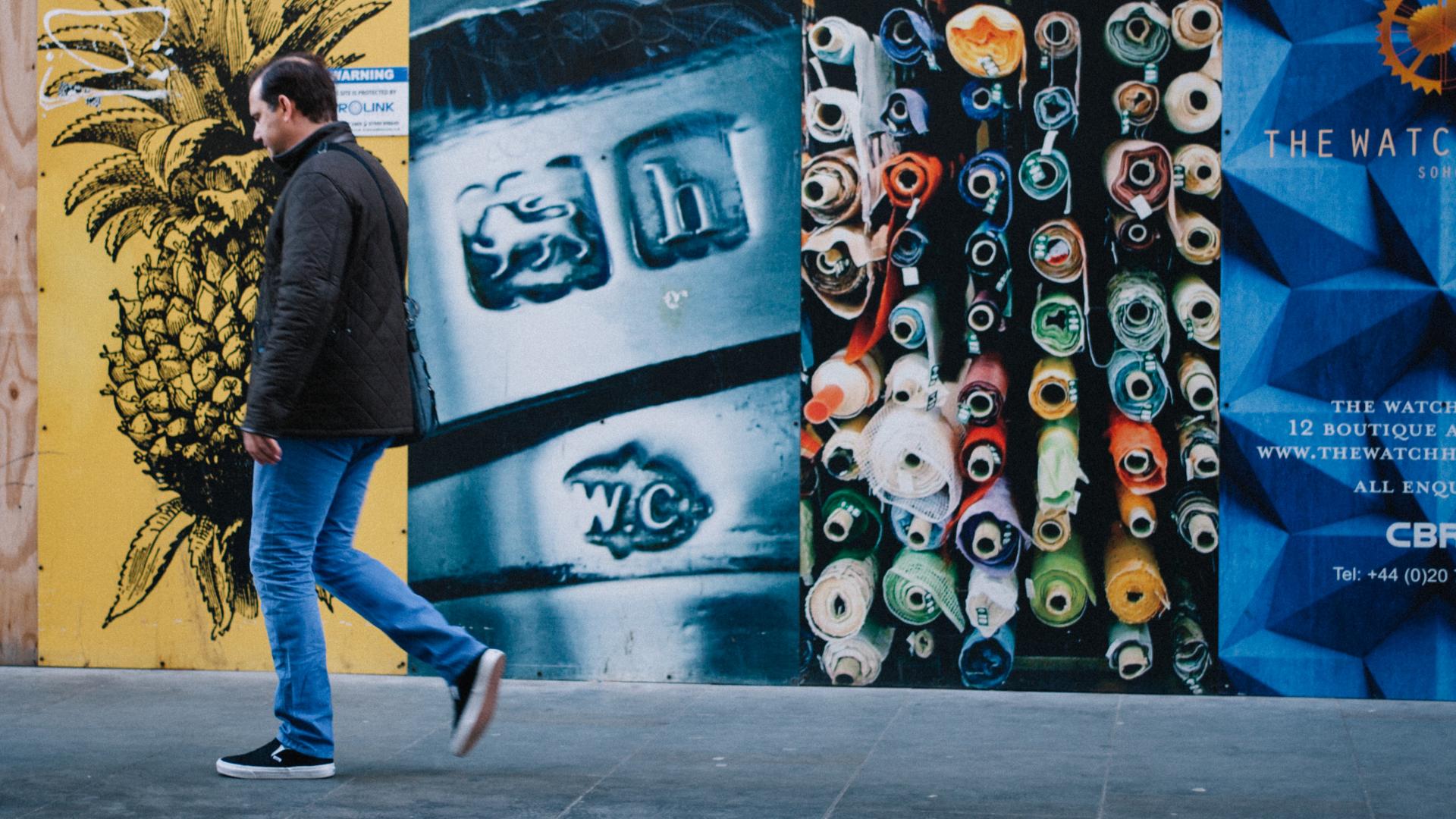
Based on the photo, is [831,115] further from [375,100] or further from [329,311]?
[329,311]

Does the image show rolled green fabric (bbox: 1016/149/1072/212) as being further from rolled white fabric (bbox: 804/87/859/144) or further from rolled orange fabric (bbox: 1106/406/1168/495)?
rolled orange fabric (bbox: 1106/406/1168/495)

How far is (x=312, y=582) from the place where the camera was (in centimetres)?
463

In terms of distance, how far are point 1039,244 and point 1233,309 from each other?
2.01ft

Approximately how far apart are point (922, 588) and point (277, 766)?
2.10 meters

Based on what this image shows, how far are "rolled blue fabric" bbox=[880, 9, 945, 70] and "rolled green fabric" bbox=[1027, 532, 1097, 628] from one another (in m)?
1.55

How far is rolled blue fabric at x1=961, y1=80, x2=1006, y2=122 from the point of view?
564 centimetres

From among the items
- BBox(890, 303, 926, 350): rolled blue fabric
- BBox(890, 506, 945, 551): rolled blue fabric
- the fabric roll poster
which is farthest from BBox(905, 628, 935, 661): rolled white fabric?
BBox(890, 303, 926, 350): rolled blue fabric

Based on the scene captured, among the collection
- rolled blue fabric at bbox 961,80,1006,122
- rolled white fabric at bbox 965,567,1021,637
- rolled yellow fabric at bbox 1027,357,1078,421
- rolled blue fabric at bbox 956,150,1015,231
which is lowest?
rolled white fabric at bbox 965,567,1021,637

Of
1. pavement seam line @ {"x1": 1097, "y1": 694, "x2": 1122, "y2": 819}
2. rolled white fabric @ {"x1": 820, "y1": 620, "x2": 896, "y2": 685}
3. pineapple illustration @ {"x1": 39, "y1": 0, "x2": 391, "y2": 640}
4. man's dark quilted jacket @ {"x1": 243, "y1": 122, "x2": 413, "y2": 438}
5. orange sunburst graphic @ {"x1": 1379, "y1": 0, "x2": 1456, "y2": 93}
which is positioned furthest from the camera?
pineapple illustration @ {"x1": 39, "y1": 0, "x2": 391, "y2": 640}

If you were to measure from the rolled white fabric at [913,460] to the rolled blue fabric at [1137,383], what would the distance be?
0.51m

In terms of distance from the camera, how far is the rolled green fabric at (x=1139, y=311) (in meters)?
5.61

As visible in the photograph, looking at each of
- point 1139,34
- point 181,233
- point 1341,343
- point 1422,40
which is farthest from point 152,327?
point 1422,40

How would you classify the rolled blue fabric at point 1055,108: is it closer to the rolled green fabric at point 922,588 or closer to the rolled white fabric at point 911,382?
the rolled white fabric at point 911,382

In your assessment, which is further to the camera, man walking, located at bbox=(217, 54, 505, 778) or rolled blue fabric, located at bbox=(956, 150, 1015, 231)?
rolled blue fabric, located at bbox=(956, 150, 1015, 231)
